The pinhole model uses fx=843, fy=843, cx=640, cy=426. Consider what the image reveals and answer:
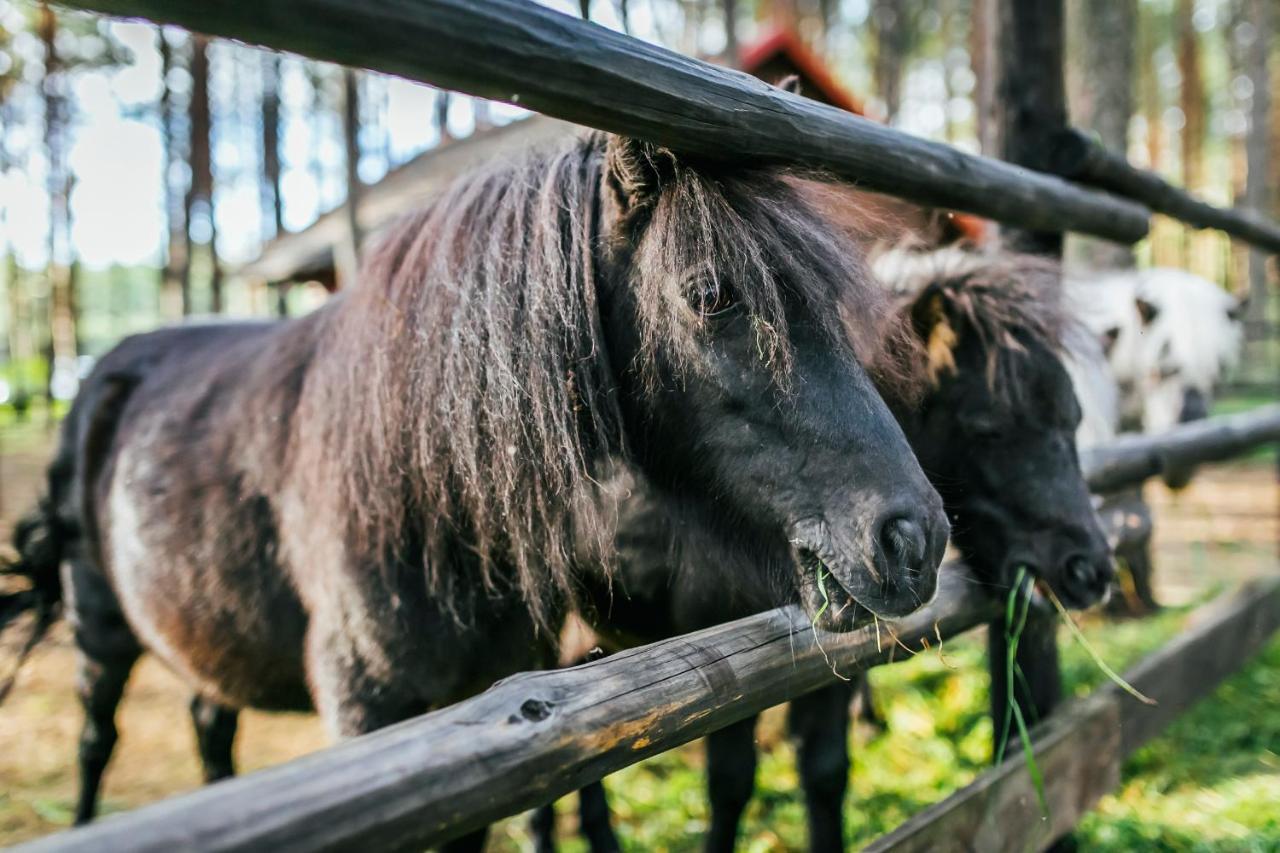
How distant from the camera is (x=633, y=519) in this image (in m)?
2.30

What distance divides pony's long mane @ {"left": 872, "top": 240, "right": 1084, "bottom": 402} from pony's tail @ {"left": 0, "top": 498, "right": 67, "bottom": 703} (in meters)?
3.56

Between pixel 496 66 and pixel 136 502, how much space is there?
2351mm

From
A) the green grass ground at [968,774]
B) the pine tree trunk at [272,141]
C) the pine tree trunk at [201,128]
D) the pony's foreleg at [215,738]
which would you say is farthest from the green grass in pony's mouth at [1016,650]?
the pine tree trunk at [272,141]

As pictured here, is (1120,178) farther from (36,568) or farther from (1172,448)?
(36,568)

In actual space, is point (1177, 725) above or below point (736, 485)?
below

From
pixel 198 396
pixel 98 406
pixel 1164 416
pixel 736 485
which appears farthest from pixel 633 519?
pixel 1164 416

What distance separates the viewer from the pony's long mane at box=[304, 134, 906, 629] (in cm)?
169

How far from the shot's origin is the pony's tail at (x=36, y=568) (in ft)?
11.9

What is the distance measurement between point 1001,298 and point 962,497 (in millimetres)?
662

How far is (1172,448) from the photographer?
12.2 ft

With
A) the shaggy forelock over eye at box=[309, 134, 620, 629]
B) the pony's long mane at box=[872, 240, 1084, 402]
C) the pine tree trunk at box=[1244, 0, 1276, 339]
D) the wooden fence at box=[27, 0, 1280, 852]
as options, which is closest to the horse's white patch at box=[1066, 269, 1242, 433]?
the pony's long mane at box=[872, 240, 1084, 402]

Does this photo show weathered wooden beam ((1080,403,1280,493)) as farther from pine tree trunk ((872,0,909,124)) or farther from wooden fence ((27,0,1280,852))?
pine tree trunk ((872,0,909,124))

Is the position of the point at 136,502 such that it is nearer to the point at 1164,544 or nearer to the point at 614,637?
the point at 614,637

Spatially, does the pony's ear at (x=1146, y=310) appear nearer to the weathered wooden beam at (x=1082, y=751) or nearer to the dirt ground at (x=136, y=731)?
the dirt ground at (x=136, y=731)
